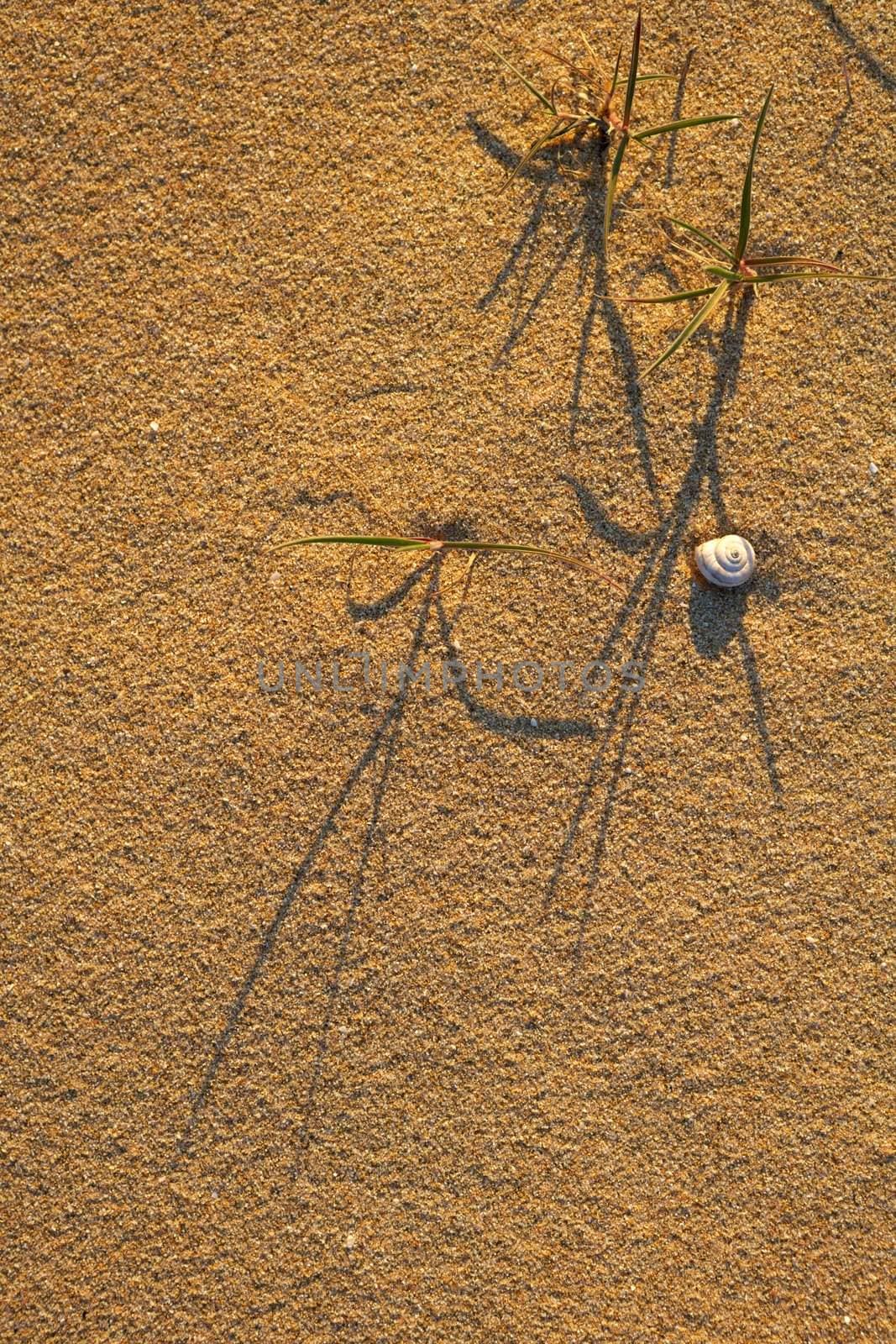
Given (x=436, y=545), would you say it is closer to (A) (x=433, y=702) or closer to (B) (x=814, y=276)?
(A) (x=433, y=702)

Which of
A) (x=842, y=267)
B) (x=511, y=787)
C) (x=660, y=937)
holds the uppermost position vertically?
(x=842, y=267)

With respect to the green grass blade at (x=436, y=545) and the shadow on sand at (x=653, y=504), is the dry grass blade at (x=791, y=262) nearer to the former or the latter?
the shadow on sand at (x=653, y=504)

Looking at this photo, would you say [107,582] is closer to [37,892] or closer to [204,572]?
[204,572]

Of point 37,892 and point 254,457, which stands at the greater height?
point 254,457

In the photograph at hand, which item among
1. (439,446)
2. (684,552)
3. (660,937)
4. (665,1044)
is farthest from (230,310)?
(665,1044)

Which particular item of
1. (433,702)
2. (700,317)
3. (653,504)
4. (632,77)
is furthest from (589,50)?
(433,702)
